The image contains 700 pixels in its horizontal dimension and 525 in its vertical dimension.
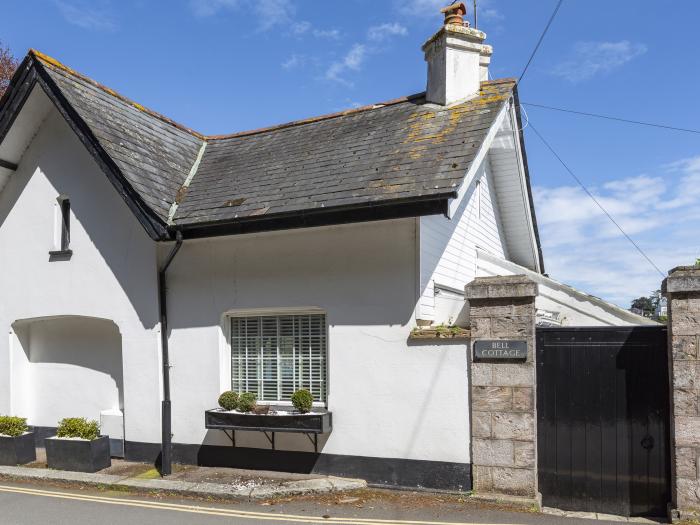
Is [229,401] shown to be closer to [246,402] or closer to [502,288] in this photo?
[246,402]

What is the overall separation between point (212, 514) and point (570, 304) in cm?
752

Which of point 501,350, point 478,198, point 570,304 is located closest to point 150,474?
point 501,350

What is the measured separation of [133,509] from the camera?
7.97 metres

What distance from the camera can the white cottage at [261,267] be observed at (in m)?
8.59

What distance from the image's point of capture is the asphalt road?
285 inches

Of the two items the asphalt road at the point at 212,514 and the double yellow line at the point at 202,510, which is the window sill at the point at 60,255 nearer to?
the double yellow line at the point at 202,510

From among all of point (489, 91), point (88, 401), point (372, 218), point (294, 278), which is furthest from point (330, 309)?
point (88, 401)

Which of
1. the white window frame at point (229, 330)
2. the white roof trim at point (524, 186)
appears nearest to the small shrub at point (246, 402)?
the white window frame at point (229, 330)

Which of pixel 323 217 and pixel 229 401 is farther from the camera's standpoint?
pixel 229 401

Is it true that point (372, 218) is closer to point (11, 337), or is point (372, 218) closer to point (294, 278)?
point (294, 278)

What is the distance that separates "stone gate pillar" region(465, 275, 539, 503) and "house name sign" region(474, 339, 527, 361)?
0.04m

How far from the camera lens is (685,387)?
7.01 m

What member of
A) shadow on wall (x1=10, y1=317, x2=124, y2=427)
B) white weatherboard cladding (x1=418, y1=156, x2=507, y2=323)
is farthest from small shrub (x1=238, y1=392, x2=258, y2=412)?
shadow on wall (x1=10, y1=317, x2=124, y2=427)

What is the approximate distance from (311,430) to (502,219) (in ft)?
26.9
